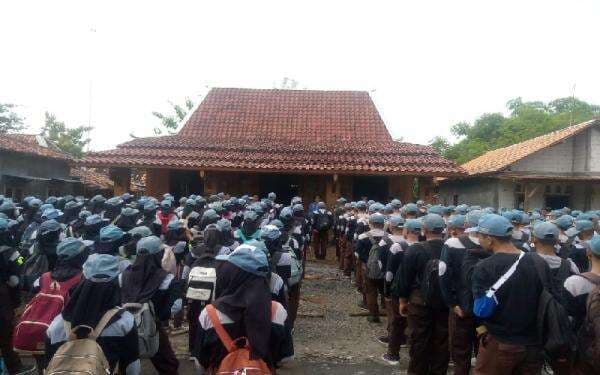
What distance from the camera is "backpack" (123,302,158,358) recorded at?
4176mm

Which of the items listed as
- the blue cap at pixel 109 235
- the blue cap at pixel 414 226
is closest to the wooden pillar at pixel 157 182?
the blue cap at pixel 109 235

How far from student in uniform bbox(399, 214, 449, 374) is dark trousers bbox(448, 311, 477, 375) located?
1.31 feet

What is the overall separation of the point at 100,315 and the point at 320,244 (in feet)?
35.4

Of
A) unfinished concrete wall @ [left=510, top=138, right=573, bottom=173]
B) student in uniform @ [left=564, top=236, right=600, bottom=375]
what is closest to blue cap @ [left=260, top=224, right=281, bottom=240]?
student in uniform @ [left=564, top=236, right=600, bottom=375]

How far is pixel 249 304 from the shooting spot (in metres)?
3.13

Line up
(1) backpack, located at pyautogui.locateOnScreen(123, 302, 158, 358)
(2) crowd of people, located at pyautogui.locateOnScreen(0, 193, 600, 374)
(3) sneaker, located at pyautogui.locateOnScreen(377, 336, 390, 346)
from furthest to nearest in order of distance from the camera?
(3) sneaker, located at pyautogui.locateOnScreen(377, 336, 390, 346)
(1) backpack, located at pyautogui.locateOnScreen(123, 302, 158, 358)
(2) crowd of people, located at pyautogui.locateOnScreen(0, 193, 600, 374)

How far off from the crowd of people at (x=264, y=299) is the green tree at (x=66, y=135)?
26548 millimetres

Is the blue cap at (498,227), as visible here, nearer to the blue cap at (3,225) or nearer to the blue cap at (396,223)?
the blue cap at (396,223)

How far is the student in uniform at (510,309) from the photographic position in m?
3.75

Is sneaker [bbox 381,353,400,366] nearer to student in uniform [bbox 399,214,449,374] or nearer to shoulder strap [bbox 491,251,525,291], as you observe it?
student in uniform [bbox 399,214,449,374]

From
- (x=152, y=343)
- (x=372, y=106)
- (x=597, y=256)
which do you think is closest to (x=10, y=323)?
(x=152, y=343)

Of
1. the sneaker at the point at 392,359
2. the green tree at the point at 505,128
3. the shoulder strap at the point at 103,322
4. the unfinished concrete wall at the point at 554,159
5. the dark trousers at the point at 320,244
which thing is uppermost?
the green tree at the point at 505,128

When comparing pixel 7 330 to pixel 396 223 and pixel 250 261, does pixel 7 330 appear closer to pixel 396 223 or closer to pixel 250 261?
pixel 250 261

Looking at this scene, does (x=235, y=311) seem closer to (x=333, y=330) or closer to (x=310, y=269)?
(x=333, y=330)
